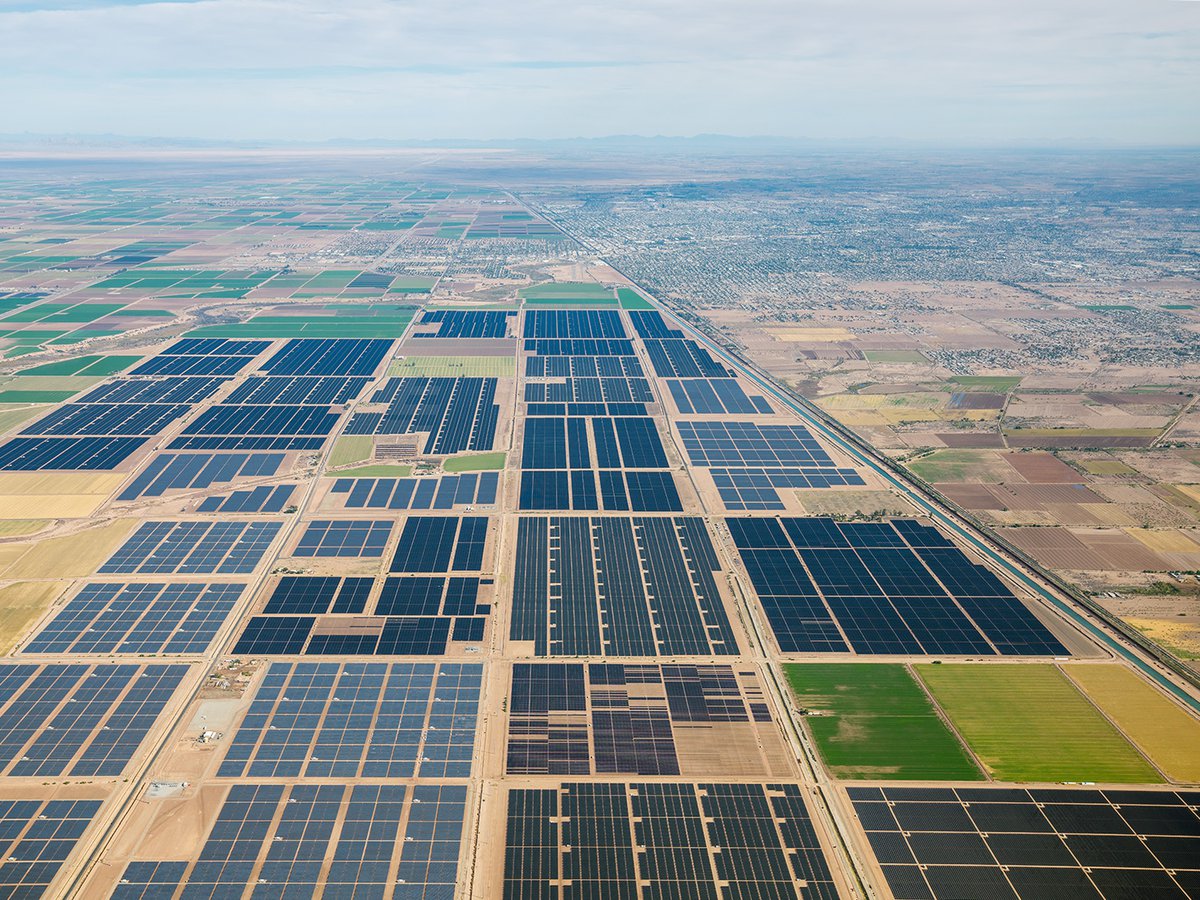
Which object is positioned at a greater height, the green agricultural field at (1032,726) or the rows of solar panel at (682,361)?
the rows of solar panel at (682,361)

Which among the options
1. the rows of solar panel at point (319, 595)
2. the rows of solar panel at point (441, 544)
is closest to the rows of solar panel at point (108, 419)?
the rows of solar panel at point (319, 595)

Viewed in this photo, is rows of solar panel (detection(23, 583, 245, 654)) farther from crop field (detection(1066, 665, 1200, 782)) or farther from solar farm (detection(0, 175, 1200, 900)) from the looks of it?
crop field (detection(1066, 665, 1200, 782))

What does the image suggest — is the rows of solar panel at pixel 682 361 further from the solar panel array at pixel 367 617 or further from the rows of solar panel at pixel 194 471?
the solar panel array at pixel 367 617

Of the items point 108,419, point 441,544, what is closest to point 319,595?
point 441,544

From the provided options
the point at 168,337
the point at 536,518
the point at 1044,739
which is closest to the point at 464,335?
the point at 168,337

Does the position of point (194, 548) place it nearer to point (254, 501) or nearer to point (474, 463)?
point (254, 501)

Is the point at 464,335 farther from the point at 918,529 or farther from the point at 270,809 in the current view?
the point at 270,809
